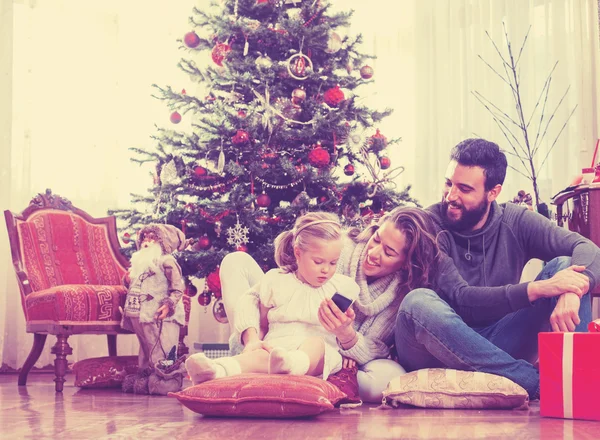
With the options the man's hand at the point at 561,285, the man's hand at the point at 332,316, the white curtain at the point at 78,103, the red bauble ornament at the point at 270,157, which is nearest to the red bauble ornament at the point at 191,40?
the red bauble ornament at the point at 270,157

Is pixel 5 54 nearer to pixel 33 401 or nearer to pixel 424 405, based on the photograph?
pixel 33 401

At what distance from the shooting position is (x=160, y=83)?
5.24 m

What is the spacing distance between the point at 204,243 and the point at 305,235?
139 cm

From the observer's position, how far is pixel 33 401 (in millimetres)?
2811

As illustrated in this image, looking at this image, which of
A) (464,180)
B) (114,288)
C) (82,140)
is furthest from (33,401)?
(82,140)

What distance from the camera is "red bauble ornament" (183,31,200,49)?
13.4 ft

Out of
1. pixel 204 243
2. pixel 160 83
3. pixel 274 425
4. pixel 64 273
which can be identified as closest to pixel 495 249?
pixel 274 425

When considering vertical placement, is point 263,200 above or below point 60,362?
above

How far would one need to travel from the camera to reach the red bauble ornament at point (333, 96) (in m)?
3.84

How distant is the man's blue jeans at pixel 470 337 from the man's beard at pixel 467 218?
11.2 inches

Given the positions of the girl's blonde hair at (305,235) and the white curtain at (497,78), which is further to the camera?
the white curtain at (497,78)

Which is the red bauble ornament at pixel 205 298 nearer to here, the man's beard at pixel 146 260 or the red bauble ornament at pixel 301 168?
the man's beard at pixel 146 260

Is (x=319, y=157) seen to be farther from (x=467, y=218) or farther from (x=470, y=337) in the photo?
(x=470, y=337)

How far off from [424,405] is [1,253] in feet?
10.7
